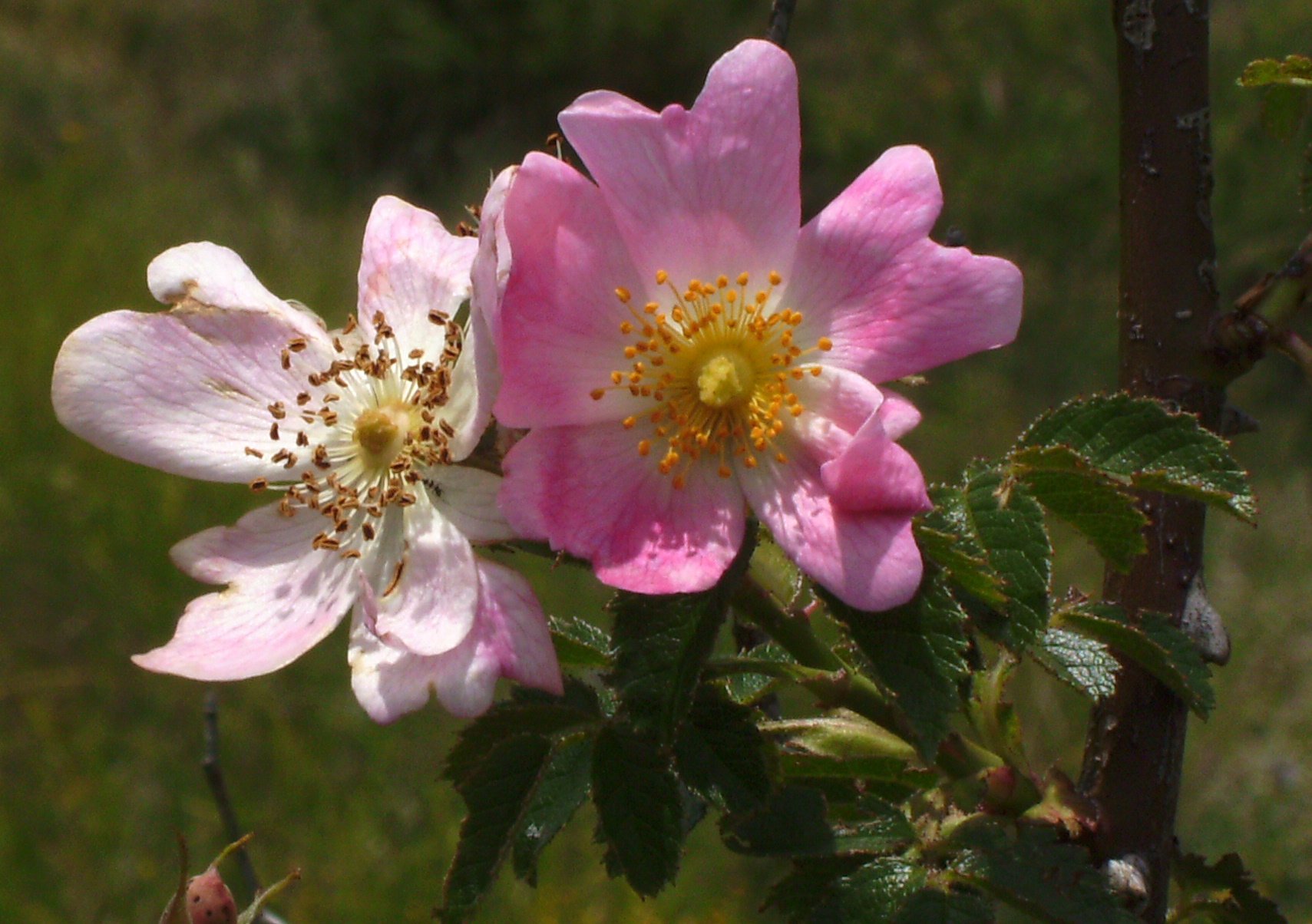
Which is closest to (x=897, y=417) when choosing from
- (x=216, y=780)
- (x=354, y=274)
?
(x=216, y=780)

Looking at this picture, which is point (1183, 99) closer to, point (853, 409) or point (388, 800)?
point (853, 409)

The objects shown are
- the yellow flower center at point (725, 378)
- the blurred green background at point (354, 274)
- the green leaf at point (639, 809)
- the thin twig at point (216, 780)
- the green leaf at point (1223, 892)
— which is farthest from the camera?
the blurred green background at point (354, 274)

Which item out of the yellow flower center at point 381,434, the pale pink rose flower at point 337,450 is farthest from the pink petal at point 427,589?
the yellow flower center at point 381,434

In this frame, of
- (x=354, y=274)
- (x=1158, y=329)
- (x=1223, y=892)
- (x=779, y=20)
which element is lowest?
(x=354, y=274)

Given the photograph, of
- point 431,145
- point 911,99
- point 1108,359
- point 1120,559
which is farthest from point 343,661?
point 431,145

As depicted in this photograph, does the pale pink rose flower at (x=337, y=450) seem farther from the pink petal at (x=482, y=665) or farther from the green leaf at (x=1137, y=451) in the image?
the green leaf at (x=1137, y=451)

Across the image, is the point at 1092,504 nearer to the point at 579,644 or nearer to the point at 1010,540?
the point at 1010,540

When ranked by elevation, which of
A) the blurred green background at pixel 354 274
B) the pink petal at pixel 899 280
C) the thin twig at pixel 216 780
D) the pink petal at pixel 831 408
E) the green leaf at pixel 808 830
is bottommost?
the blurred green background at pixel 354 274

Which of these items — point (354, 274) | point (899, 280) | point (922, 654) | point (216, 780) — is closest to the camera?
point (922, 654)
